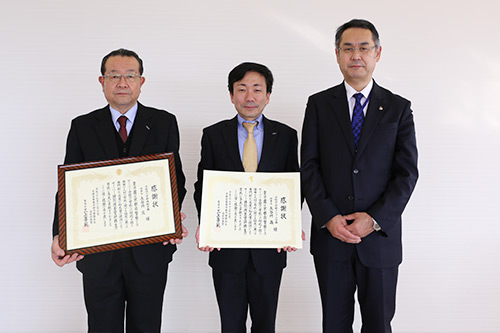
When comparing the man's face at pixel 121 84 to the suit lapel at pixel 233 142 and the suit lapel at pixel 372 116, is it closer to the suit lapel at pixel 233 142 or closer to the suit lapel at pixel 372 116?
the suit lapel at pixel 233 142

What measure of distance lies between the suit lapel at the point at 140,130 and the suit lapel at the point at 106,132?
88 mm

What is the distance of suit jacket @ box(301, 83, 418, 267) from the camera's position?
1.77 meters

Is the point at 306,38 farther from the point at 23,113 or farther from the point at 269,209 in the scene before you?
the point at 23,113

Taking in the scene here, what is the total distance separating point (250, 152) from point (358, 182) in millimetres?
531

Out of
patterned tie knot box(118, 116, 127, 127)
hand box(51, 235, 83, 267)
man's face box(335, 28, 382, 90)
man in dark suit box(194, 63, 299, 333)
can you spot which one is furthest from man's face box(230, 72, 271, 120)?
hand box(51, 235, 83, 267)

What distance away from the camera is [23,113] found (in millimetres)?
2639

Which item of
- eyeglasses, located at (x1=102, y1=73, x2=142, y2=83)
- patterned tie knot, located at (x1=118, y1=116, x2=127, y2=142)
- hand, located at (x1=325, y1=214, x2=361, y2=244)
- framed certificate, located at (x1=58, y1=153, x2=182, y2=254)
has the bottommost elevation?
hand, located at (x1=325, y1=214, x2=361, y2=244)

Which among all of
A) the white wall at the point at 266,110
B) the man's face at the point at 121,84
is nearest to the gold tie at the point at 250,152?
the man's face at the point at 121,84

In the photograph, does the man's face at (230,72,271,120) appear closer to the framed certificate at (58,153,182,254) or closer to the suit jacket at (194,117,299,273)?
the suit jacket at (194,117,299,273)

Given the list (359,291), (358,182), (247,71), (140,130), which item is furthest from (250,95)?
(359,291)

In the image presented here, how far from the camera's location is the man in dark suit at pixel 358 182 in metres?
1.77

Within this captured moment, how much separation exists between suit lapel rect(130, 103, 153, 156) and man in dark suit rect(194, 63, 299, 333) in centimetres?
30

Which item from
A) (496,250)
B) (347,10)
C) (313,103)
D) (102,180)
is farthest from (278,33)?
(496,250)

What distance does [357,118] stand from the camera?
185 cm
